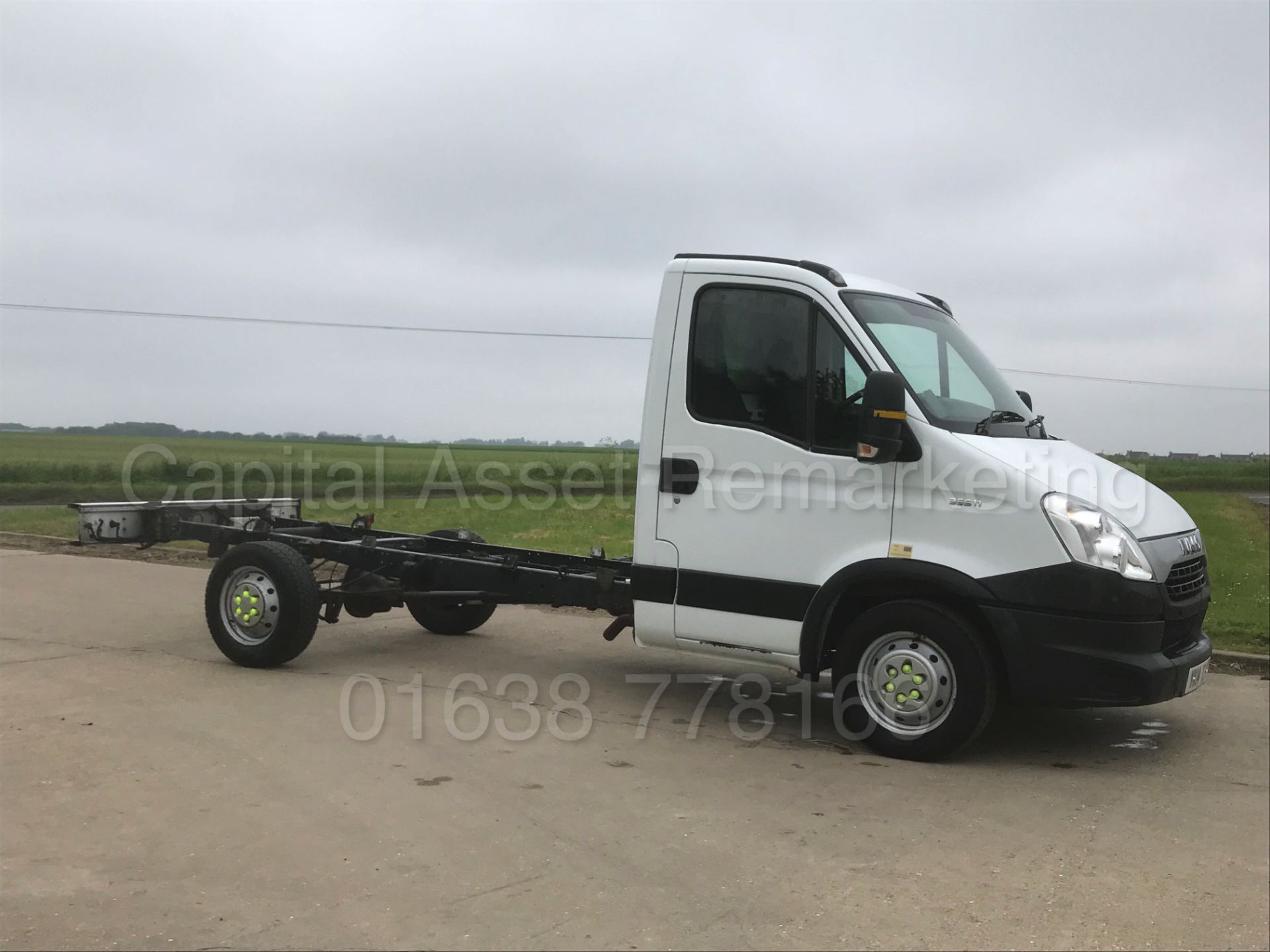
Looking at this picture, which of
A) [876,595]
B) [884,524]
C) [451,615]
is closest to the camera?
[884,524]

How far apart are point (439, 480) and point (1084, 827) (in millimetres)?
39822

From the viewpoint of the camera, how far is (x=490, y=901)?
405 centimetres

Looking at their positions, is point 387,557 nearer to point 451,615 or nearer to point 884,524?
point 451,615

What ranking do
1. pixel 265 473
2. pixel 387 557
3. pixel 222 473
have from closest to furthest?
pixel 387 557 < pixel 222 473 < pixel 265 473

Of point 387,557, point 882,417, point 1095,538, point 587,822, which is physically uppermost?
point 882,417

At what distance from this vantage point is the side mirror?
18.9 ft

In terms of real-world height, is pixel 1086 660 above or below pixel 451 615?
above

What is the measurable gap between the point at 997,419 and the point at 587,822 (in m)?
3.30

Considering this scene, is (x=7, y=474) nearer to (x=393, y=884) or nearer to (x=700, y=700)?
→ (x=700, y=700)

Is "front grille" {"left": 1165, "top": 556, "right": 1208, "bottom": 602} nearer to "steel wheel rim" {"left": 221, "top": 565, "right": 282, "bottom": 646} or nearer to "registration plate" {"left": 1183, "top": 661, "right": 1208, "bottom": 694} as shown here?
"registration plate" {"left": 1183, "top": 661, "right": 1208, "bottom": 694}

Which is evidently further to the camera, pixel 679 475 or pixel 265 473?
pixel 265 473

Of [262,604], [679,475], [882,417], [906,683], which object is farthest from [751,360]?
[262,604]

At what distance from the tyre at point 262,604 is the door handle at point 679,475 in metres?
2.77

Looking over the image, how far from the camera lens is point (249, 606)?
8016mm
